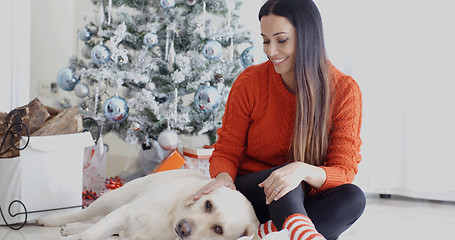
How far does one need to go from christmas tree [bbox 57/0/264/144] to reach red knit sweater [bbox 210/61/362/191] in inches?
39.9

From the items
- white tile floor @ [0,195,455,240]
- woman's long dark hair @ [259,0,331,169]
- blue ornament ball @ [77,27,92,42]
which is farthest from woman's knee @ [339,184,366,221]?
blue ornament ball @ [77,27,92,42]

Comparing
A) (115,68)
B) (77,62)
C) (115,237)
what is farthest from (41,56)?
(115,237)

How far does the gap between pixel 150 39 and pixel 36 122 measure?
0.92 m

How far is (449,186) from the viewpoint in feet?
9.62

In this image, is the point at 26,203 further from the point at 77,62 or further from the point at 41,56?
the point at 41,56

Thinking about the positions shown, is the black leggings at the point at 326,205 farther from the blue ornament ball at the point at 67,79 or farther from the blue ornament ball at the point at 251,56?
the blue ornament ball at the point at 67,79

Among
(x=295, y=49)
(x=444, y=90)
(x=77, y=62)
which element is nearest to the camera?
(x=295, y=49)

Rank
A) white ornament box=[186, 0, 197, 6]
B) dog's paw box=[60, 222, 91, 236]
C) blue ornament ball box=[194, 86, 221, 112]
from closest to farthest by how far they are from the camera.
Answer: dog's paw box=[60, 222, 91, 236] < blue ornament ball box=[194, 86, 221, 112] < white ornament box=[186, 0, 197, 6]

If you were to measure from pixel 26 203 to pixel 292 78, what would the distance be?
3.71 ft

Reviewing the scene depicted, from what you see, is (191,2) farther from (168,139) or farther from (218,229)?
(218,229)

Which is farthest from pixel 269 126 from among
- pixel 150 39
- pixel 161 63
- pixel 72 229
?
pixel 161 63

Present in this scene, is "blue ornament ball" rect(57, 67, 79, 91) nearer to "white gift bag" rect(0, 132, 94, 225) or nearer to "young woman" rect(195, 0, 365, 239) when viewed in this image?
"white gift bag" rect(0, 132, 94, 225)

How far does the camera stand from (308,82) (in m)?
1.70

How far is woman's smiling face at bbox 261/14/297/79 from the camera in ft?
5.46
